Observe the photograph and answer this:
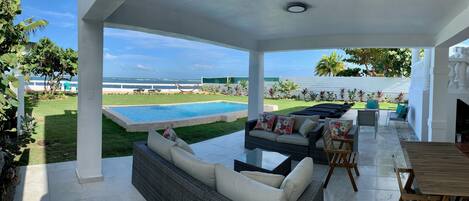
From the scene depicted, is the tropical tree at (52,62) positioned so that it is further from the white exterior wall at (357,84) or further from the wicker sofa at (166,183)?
the white exterior wall at (357,84)

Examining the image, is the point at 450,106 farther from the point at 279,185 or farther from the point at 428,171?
the point at 279,185

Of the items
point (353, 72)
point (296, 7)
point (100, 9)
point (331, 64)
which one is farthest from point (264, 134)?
point (331, 64)

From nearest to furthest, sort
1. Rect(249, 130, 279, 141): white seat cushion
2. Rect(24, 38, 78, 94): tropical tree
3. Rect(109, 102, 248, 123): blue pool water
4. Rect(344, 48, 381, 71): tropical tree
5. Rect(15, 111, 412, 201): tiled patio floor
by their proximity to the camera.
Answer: Rect(15, 111, 412, 201): tiled patio floor < Rect(249, 130, 279, 141): white seat cushion < Rect(109, 102, 248, 123): blue pool water < Rect(24, 38, 78, 94): tropical tree < Rect(344, 48, 381, 71): tropical tree

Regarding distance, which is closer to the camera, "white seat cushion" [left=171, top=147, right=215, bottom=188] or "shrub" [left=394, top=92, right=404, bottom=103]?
"white seat cushion" [left=171, top=147, right=215, bottom=188]

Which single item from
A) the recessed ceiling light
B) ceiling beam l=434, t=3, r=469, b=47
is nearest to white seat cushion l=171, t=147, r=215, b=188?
the recessed ceiling light

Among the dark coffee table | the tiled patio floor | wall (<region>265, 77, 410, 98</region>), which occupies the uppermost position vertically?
wall (<region>265, 77, 410, 98</region>)

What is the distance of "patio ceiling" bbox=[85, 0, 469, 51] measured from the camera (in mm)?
4527

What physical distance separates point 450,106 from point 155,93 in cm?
1990

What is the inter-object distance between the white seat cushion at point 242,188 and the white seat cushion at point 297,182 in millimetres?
163

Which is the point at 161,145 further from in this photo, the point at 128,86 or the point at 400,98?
the point at 128,86

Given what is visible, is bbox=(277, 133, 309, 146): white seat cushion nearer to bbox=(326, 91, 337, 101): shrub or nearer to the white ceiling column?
the white ceiling column

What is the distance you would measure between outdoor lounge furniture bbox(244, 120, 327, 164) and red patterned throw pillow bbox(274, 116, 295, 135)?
150mm

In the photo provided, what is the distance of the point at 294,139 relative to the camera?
5.88 m

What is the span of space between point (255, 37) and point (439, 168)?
5.66 metres
